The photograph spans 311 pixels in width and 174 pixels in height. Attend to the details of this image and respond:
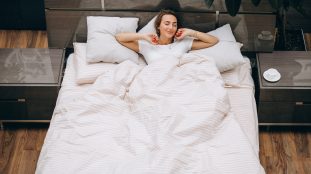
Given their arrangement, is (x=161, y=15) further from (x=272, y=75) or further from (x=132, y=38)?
(x=272, y=75)

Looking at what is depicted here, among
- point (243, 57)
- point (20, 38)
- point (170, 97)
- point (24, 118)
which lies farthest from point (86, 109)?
point (20, 38)

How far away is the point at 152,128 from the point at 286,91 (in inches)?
41.4

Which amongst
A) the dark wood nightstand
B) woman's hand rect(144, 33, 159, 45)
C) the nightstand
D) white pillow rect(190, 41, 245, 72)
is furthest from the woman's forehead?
the dark wood nightstand

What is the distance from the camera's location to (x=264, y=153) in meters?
3.77

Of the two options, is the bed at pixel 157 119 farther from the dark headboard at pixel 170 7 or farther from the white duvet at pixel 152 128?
the dark headboard at pixel 170 7

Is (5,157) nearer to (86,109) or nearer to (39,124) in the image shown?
(39,124)

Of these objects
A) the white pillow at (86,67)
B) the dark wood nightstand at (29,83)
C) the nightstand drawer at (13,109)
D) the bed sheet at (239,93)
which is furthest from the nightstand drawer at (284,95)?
the nightstand drawer at (13,109)

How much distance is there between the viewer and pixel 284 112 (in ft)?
12.4

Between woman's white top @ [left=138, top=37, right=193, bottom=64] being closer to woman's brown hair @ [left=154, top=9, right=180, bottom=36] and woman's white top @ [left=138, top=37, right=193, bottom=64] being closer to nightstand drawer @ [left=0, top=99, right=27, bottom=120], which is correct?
woman's brown hair @ [left=154, top=9, right=180, bottom=36]

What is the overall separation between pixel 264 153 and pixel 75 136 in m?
1.36

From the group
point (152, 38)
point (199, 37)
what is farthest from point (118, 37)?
point (199, 37)

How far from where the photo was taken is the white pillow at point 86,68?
11.9 feet

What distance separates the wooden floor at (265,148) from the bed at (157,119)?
1.32 ft

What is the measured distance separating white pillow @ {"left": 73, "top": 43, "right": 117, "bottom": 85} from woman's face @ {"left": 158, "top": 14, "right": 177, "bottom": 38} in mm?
407
